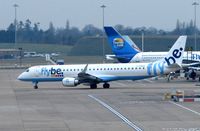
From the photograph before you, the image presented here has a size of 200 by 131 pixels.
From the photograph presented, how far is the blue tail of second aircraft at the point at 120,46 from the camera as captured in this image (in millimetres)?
89438

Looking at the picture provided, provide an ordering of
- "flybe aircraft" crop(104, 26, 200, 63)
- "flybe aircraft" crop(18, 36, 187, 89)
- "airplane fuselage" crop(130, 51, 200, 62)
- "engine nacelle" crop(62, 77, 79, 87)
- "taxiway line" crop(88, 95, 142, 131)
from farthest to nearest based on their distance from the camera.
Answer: "flybe aircraft" crop(104, 26, 200, 63), "airplane fuselage" crop(130, 51, 200, 62), "flybe aircraft" crop(18, 36, 187, 89), "engine nacelle" crop(62, 77, 79, 87), "taxiway line" crop(88, 95, 142, 131)

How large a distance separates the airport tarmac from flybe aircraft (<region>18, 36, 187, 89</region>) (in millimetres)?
8797

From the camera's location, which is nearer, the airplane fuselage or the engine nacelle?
the engine nacelle

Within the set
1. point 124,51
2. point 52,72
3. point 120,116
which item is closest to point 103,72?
point 52,72

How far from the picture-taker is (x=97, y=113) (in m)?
40.1

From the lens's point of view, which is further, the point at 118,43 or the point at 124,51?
the point at 124,51

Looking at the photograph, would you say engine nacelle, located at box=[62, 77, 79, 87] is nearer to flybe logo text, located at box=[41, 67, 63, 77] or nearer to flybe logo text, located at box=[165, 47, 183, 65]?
flybe logo text, located at box=[41, 67, 63, 77]

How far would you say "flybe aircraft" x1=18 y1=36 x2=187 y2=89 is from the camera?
2547 inches

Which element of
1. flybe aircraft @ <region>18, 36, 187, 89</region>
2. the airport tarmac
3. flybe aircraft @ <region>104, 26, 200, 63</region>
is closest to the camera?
the airport tarmac

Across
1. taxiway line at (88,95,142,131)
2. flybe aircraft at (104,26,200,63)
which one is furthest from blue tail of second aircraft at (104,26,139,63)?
taxiway line at (88,95,142,131)

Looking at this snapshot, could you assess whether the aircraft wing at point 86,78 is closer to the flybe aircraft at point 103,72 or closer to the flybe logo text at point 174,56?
the flybe aircraft at point 103,72

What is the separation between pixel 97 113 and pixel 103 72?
84.7 feet

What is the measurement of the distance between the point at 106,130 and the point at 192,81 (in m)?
46.2

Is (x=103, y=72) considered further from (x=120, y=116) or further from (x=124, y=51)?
(x=120, y=116)
